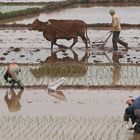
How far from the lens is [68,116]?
37.9ft

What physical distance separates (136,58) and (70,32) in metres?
2.77

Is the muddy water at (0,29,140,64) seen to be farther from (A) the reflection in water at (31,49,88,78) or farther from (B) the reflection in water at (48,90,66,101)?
(B) the reflection in water at (48,90,66,101)

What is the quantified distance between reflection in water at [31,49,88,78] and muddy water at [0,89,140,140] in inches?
64.7

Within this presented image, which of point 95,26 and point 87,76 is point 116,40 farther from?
point 95,26

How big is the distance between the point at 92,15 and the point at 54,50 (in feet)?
30.6

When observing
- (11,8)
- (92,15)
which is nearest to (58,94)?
(92,15)

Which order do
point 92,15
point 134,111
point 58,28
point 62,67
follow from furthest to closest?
point 92,15 → point 58,28 → point 62,67 → point 134,111

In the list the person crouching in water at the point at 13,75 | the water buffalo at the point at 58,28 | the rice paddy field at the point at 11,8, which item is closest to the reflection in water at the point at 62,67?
the water buffalo at the point at 58,28

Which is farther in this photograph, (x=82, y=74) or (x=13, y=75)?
(x=82, y=74)

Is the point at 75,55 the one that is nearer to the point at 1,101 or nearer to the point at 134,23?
the point at 1,101

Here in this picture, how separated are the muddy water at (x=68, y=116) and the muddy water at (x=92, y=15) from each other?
1264cm

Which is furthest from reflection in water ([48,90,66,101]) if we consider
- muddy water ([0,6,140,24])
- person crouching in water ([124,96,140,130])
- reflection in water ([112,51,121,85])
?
muddy water ([0,6,140,24])

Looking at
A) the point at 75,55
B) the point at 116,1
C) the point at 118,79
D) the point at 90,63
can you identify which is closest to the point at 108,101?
the point at 118,79

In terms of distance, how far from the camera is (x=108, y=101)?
1268 centimetres
